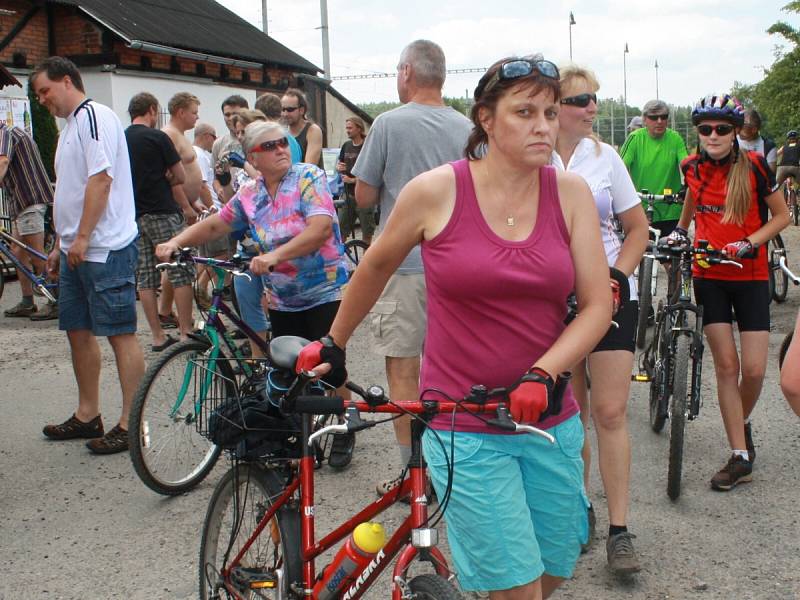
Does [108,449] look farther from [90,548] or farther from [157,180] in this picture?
[157,180]

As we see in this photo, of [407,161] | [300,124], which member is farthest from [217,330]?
[300,124]

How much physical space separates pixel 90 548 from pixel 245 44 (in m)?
27.9

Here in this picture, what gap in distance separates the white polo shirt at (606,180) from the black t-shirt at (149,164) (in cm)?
491

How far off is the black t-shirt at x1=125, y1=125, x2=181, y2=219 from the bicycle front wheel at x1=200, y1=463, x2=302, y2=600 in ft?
17.6

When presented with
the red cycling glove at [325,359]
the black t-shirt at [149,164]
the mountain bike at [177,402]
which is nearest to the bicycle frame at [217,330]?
the mountain bike at [177,402]

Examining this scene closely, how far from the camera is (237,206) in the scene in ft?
16.9

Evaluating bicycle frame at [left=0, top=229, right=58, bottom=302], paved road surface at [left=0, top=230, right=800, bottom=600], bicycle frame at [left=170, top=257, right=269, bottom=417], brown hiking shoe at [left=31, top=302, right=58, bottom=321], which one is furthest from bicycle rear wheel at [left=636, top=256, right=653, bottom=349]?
brown hiking shoe at [left=31, top=302, right=58, bottom=321]

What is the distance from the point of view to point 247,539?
3.25 metres

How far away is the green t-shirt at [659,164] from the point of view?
9164 mm

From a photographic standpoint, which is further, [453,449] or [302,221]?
[302,221]

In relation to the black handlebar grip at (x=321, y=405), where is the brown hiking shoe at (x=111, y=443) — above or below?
below

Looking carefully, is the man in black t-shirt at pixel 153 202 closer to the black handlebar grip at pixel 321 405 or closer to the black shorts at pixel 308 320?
the black shorts at pixel 308 320

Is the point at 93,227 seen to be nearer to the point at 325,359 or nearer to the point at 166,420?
the point at 166,420

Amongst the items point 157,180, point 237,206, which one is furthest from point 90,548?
point 157,180
